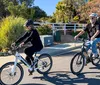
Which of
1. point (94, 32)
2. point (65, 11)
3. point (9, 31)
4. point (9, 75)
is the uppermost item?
point (65, 11)

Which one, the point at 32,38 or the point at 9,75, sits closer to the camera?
the point at 9,75

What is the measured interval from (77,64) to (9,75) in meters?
2.21

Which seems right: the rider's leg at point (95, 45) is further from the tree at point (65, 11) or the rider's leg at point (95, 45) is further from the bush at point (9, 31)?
the tree at point (65, 11)

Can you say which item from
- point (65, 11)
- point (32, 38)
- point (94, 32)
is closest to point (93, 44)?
point (94, 32)

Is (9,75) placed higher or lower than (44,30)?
lower

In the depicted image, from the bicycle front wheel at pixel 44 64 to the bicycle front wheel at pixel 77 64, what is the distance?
29.7 inches

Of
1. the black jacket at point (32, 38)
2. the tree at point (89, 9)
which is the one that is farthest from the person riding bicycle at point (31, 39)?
the tree at point (89, 9)

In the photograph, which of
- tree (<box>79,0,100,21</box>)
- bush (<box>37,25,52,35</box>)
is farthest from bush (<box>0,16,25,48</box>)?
tree (<box>79,0,100,21</box>)

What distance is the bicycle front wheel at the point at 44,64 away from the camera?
26.9 ft

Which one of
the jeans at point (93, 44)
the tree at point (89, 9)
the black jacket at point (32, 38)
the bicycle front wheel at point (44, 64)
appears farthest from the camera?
the tree at point (89, 9)

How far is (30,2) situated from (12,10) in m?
8.97

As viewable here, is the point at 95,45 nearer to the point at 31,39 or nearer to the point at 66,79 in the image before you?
the point at 66,79

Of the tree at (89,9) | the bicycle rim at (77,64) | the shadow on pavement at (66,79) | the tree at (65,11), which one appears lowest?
the shadow on pavement at (66,79)

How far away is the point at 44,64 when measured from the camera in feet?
27.4
